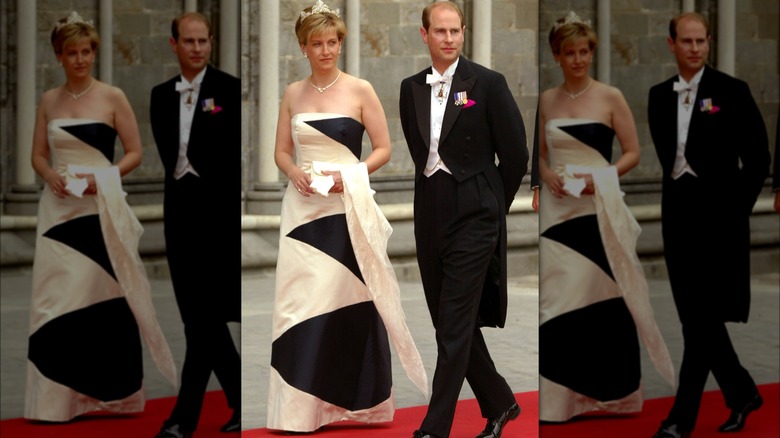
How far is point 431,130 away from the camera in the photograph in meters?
5.46

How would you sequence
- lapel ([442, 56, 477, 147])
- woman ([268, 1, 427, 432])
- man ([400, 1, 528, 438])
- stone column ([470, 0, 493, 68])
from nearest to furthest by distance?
1. man ([400, 1, 528, 438])
2. lapel ([442, 56, 477, 147])
3. woman ([268, 1, 427, 432])
4. stone column ([470, 0, 493, 68])

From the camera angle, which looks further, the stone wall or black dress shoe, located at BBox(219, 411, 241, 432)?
black dress shoe, located at BBox(219, 411, 241, 432)

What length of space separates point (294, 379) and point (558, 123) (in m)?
3.27

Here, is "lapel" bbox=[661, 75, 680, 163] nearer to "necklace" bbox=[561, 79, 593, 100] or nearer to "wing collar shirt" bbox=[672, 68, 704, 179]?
"wing collar shirt" bbox=[672, 68, 704, 179]

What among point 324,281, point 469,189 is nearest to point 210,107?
point 469,189

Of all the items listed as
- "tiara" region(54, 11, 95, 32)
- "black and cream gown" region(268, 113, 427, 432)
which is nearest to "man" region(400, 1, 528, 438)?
"black and cream gown" region(268, 113, 427, 432)

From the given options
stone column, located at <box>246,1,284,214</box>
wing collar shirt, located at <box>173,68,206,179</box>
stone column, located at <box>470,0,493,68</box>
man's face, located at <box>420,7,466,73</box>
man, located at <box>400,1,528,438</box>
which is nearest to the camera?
wing collar shirt, located at <box>173,68,206,179</box>

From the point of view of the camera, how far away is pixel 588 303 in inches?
104

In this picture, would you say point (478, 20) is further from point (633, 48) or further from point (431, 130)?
point (633, 48)

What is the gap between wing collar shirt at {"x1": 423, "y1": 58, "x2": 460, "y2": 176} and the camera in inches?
213

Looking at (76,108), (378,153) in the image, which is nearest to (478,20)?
(378,153)

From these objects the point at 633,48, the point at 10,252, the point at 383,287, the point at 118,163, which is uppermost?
the point at 633,48

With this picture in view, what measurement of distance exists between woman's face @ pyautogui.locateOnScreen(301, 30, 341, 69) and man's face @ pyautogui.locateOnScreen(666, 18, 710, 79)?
3.28 metres

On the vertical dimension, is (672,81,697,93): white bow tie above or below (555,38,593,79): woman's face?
below
